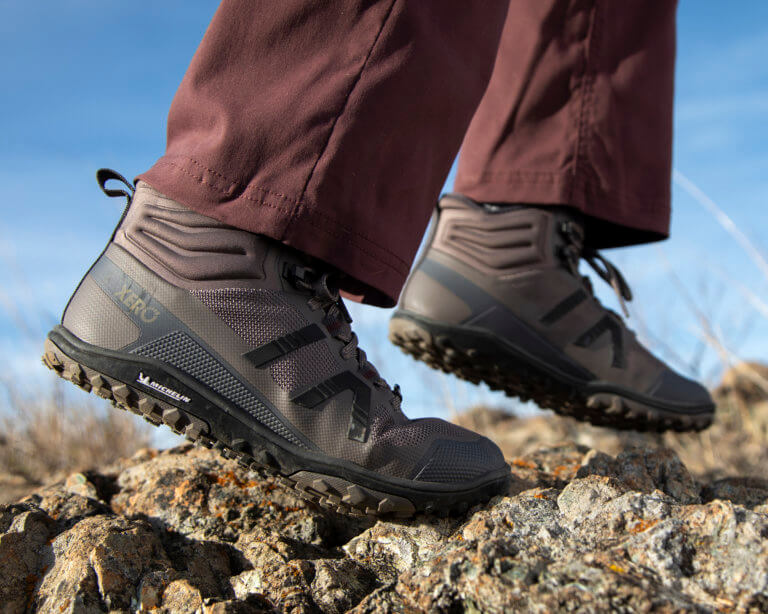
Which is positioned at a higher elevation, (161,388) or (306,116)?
(306,116)

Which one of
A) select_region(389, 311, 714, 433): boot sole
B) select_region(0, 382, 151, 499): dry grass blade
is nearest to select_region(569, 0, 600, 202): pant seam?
select_region(389, 311, 714, 433): boot sole

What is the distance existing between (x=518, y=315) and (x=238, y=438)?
1.06m

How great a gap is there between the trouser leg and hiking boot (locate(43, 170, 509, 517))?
942 millimetres

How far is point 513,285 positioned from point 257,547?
3.76 ft

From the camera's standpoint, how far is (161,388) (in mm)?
1342

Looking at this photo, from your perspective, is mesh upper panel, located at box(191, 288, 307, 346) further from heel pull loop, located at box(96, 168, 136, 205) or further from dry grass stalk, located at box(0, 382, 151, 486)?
dry grass stalk, located at box(0, 382, 151, 486)

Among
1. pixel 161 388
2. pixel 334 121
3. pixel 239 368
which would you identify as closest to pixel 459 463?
pixel 239 368

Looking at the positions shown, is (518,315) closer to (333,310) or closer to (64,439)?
(333,310)

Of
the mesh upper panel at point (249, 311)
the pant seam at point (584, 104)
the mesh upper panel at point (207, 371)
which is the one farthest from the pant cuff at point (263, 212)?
the pant seam at point (584, 104)

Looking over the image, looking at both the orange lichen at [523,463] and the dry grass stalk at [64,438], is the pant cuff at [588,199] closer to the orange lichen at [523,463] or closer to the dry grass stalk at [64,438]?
the orange lichen at [523,463]

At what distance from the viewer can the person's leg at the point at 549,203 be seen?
204cm

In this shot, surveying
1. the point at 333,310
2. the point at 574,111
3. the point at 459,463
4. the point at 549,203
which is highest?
the point at 574,111

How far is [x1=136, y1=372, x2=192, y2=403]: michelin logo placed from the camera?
1338 mm

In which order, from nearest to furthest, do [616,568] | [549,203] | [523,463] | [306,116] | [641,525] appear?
1. [616,568]
2. [641,525]
3. [306,116]
4. [523,463]
5. [549,203]
